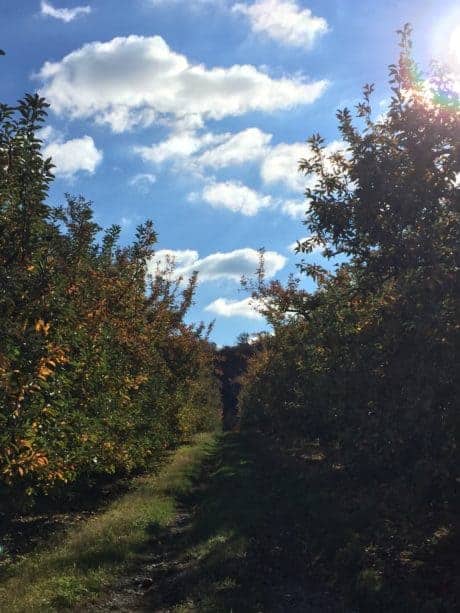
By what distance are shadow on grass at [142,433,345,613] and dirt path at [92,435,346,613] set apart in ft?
0.05

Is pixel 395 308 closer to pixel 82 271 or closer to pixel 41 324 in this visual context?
pixel 41 324

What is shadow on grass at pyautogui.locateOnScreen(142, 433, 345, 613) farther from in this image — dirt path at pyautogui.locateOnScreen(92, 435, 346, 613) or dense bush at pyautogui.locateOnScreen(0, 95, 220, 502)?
dense bush at pyautogui.locateOnScreen(0, 95, 220, 502)

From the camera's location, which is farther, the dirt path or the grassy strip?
the grassy strip

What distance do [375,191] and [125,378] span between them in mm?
8142

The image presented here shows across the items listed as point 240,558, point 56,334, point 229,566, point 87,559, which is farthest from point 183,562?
point 56,334

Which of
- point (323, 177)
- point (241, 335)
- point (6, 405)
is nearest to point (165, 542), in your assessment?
point (6, 405)

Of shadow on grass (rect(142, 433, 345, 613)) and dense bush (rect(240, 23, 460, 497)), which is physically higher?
dense bush (rect(240, 23, 460, 497))

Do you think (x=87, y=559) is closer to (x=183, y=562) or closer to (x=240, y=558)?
(x=183, y=562)

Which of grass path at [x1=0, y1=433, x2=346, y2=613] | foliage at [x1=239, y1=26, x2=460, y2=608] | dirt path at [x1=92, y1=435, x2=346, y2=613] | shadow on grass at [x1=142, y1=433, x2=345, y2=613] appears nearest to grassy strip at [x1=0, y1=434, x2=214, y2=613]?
grass path at [x1=0, y1=433, x2=346, y2=613]

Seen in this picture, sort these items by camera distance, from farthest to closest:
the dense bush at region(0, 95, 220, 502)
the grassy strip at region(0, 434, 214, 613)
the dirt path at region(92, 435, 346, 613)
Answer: the grassy strip at region(0, 434, 214, 613)
the dirt path at region(92, 435, 346, 613)
the dense bush at region(0, 95, 220, 502)

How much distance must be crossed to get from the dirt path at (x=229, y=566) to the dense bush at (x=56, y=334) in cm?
240

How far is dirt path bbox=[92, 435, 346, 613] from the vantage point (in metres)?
8.03

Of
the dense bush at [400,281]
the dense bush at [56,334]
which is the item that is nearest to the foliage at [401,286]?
the dense bush at [400,281]

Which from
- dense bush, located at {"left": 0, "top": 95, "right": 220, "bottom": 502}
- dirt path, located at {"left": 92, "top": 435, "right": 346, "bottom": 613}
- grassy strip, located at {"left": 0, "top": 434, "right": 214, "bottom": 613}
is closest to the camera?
dense bush, located at {"left": 0, "top": 95, "right": 220, "bottom": 502}
